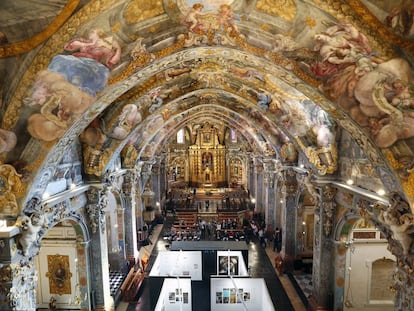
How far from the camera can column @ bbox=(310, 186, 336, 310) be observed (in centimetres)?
1244

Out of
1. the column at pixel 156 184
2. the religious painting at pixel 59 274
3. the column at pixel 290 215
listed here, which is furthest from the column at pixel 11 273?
the column at pixel 156 184

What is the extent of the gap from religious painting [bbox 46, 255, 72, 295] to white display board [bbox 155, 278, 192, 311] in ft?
17.6

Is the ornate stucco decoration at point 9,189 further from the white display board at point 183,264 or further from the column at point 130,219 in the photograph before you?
the column at point 130,219

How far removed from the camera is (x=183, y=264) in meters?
13.4

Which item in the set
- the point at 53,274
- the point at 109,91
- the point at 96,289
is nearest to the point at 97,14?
the point at 109,91

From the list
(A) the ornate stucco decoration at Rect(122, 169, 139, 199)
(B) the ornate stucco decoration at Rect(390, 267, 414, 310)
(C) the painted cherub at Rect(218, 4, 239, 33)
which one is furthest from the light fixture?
(A) the ornate stucco decoration at Rect(122, 169, 139, 199)

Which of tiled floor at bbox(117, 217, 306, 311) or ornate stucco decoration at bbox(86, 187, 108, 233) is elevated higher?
ornate stucco decoration at bbox(86, 187, 108, 233)

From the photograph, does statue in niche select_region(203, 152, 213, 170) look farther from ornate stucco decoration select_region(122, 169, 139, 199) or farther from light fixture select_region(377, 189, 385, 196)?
light fixture select_region(377, 189, 385, 196)

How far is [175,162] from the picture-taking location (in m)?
44.7

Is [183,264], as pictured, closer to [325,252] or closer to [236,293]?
[236,293]

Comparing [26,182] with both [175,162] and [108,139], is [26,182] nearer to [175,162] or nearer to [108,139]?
[108,139]

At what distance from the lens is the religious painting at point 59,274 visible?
13.7 meters

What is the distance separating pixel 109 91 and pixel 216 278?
25.6ft

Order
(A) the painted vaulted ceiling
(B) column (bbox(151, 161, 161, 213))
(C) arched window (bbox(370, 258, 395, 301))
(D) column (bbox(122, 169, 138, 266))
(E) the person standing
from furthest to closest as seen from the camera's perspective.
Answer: (B) column (bbox(151, 161, 161, 213))
(E) the person standing
(D) column (bbox(122, 169, 138, 266))
(C) arched window (bbox(370, 258, 395, 301))
(A) the painted vaulted ceiling
